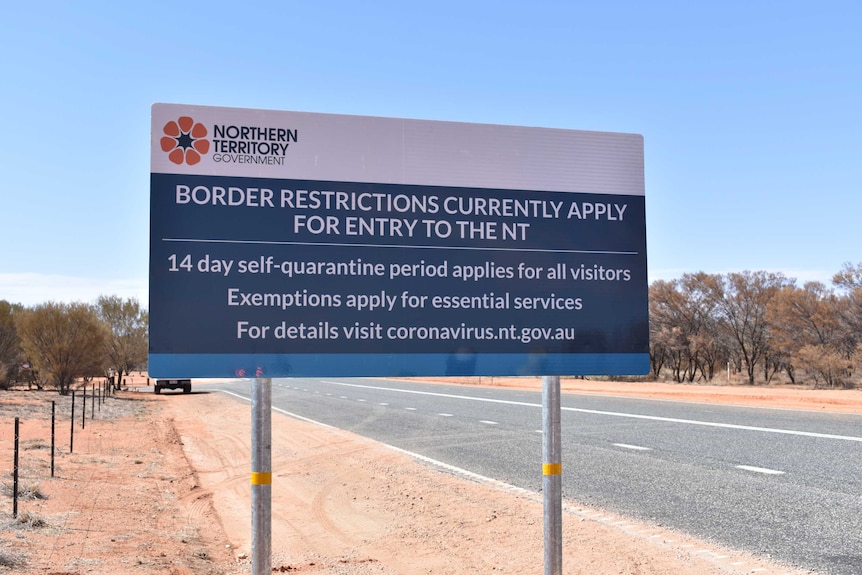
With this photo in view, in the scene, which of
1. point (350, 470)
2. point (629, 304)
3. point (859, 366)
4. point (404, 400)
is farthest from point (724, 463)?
point (859, 366)

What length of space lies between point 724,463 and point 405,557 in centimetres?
641

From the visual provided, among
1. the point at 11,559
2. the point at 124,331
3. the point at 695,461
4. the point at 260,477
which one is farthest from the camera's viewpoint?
the point at 124,331

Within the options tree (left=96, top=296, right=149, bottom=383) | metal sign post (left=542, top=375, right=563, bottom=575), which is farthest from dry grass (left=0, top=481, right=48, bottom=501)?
tree (left=96, top=296, right=149, bottom=383)

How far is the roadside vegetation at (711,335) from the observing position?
34844 millimetres

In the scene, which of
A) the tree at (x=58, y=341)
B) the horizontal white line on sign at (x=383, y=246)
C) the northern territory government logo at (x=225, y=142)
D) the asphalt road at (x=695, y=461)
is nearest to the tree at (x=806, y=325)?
the asphalt road at (x=695, y=461)

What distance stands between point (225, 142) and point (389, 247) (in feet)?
3.30

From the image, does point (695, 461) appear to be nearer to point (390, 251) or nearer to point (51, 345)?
point (390, 251)

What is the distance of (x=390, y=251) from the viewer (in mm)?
3982

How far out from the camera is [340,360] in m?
3.88

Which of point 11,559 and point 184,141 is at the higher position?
point 184,141

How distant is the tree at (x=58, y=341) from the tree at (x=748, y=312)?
35.4 m

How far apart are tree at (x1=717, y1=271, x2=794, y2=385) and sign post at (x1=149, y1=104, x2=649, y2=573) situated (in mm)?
42190

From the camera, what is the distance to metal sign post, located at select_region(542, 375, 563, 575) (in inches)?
149

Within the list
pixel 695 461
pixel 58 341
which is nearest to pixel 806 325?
pixel 695 461
